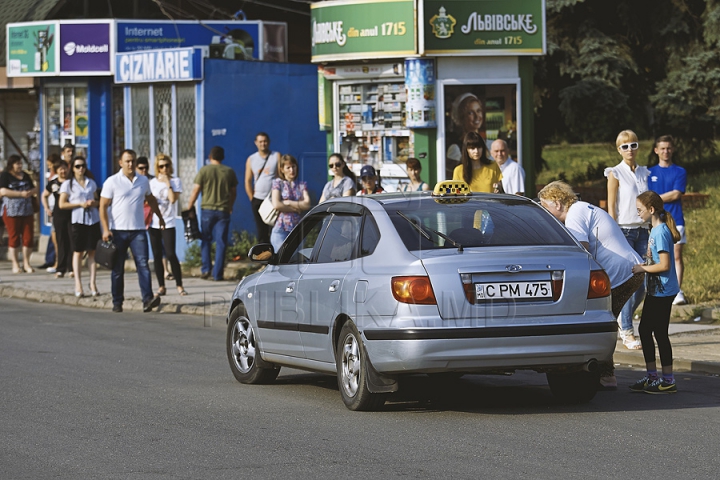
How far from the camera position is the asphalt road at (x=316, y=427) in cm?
679

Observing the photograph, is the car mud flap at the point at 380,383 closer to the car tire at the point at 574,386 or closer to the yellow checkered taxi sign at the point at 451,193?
the car tire at the point at 574,386

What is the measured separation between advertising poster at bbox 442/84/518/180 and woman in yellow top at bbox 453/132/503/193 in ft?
19.5

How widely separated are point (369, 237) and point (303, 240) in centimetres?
111

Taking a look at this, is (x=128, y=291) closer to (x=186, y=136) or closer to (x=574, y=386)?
(x=186, y=136)

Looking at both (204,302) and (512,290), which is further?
(204,302)

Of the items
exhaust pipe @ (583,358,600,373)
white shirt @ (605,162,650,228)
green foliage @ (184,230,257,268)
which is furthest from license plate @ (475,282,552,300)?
green foliage @ (184,230,257,268)

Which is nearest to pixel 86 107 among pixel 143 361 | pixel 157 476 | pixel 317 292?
pixel 143 361

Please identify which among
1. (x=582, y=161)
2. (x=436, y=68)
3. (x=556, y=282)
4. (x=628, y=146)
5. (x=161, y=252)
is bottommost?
(x=161, y=252)

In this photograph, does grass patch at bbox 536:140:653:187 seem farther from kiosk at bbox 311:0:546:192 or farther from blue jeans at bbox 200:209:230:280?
blue jeans at bbox 200:209:230:280

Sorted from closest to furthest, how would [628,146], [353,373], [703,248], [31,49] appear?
1. [353,373]
2. [628,146]
3. [703,248]
4. [31,49]

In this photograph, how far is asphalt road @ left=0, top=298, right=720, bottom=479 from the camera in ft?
22.3

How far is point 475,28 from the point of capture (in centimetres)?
1847

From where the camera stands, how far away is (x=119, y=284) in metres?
16.0

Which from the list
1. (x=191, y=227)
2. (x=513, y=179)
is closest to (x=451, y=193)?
(x=513, y=179)
